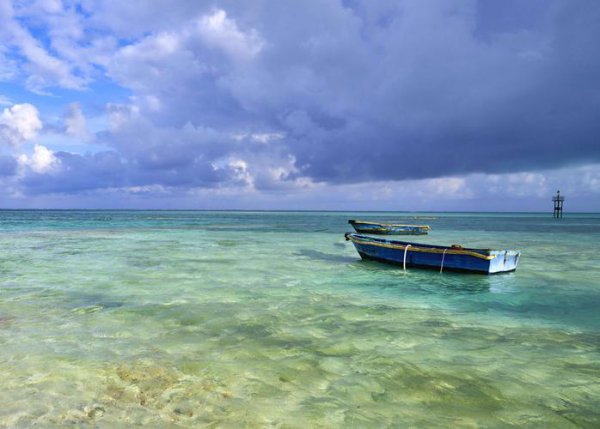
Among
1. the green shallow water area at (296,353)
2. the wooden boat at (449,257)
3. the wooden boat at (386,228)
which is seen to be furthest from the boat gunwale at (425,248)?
the wooden boat at (386,228)

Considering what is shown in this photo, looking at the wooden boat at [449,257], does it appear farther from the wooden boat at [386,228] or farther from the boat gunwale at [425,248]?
the wooden boat at [386,228]

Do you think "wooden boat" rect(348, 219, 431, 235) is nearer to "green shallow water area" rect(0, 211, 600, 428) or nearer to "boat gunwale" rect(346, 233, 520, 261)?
"boat gunwale" rect(346, 233, 520, 261)

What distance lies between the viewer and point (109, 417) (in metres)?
4.95

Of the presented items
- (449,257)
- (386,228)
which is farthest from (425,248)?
(386,228)

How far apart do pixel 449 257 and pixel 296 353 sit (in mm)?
11209

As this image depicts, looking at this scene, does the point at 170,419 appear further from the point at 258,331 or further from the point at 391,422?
the point at 258,331

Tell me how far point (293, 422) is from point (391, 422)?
1.16m

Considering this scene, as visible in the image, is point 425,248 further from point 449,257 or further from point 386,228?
point 386,228

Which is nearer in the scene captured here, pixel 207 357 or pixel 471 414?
pixel 471 414

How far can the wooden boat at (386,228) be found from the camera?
46156 millimetres

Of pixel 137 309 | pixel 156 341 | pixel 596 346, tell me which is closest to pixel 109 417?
pixel 156 341

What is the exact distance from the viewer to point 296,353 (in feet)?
24.1

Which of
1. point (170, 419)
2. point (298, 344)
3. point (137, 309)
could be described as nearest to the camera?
point (170, 419)

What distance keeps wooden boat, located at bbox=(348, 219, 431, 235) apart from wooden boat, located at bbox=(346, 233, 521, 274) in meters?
27.4
